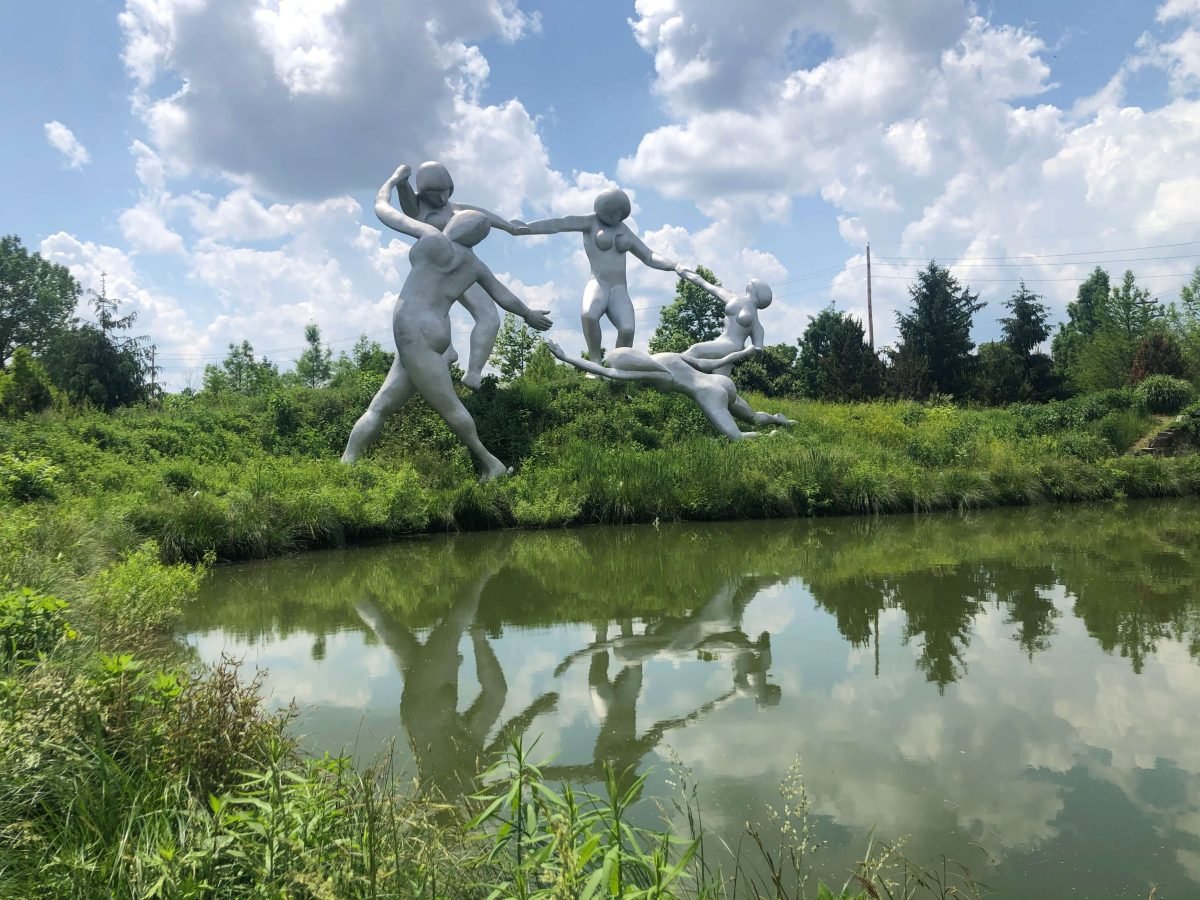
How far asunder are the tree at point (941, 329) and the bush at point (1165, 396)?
30.3 ft

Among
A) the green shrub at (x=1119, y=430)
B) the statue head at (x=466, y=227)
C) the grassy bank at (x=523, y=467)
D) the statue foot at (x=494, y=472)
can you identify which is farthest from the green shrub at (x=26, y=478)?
the green shrub at (x=1119, y=430)

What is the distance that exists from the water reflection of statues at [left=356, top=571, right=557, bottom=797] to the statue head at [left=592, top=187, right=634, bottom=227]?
9472 mm

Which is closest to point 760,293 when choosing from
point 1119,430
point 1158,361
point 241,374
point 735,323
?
point 735,323

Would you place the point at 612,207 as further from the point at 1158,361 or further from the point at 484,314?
the point at 1158,361

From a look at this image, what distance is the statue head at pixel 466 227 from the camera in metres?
10.5

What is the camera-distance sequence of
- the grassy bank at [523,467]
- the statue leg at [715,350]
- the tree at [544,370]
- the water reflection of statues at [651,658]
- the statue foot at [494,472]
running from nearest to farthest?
the water reflection of statues at [651,658], the grassy bank at [523,467], the statue foot at [494,472], the statue leg at [715,350], the tree at [544,370]

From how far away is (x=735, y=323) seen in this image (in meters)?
14.5

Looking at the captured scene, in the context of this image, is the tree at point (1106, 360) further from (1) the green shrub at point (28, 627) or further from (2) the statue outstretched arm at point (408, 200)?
(1) the green shrub at point (28, 627)

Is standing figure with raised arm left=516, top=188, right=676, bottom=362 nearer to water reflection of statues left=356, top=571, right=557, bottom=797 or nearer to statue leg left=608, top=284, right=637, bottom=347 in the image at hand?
statue leg left=608, top=284, right=637, bottom=347

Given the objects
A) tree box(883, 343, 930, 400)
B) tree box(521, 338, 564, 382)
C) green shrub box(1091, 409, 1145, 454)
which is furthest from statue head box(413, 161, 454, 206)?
tree box(883, 343, 930, 400)

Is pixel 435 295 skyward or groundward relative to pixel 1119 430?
skyward

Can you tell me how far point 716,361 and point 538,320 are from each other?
14.4 feet

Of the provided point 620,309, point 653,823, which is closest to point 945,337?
point 620,309

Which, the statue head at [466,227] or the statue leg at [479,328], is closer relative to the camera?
the statue head at [466,227]
